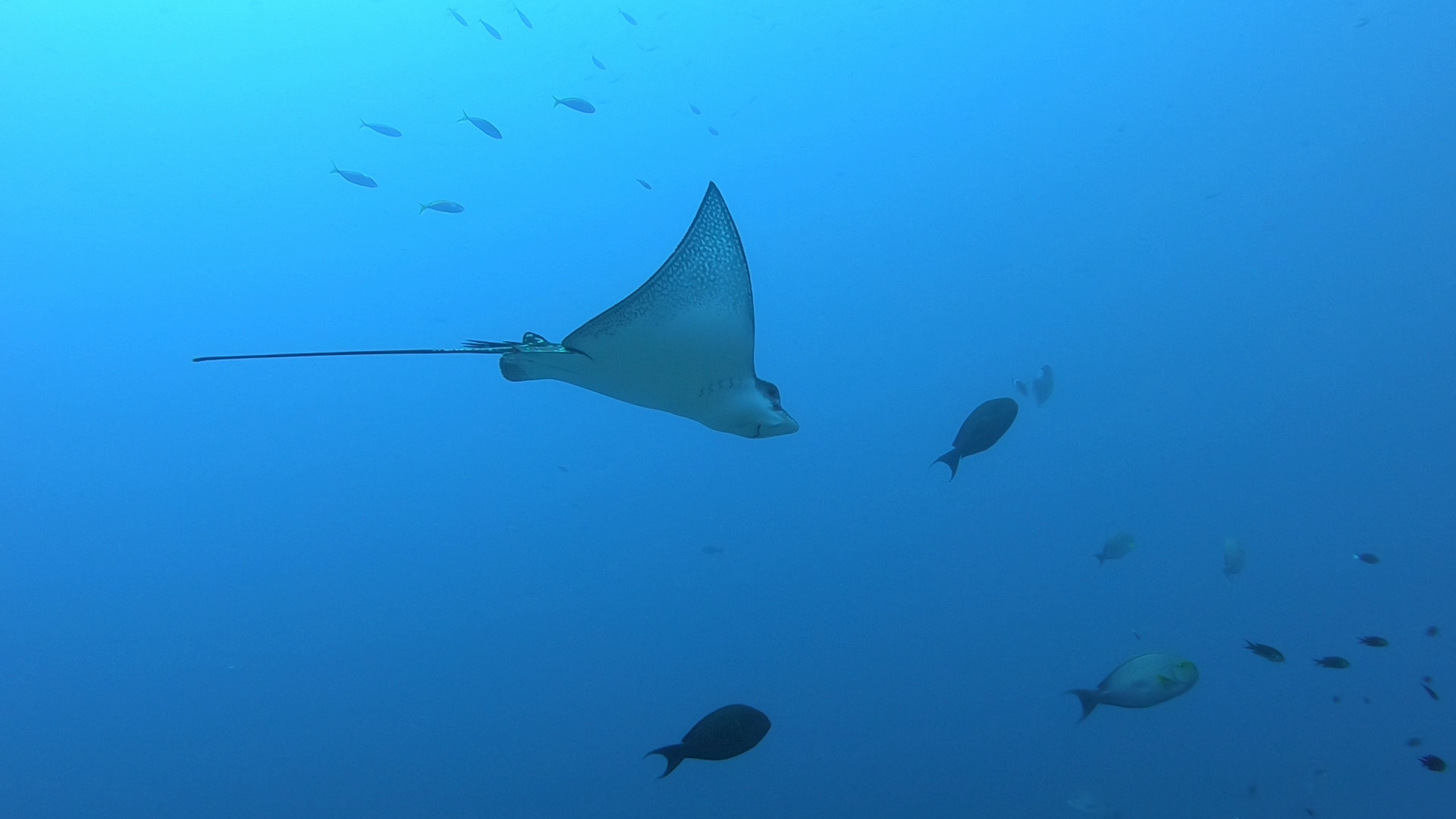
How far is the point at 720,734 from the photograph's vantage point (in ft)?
11.0

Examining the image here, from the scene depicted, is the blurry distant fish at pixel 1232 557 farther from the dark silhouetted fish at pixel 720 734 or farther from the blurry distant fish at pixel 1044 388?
the dark silhouetted fish at pixel 720 734

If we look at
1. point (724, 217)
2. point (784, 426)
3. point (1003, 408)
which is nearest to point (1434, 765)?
point (1003, 408)

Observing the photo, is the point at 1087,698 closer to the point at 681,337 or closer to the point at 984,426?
the point at 984,426

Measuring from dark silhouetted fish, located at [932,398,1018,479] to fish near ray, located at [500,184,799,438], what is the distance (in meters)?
1.36

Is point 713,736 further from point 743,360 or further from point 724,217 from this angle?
point 724,217

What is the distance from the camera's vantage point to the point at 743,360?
2.59 meters

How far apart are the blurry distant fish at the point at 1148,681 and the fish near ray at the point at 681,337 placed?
9.64 ft

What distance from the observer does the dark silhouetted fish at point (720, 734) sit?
3334mm

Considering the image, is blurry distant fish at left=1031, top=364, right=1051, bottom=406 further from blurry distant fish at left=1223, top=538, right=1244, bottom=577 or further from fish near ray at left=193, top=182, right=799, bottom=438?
fish near ray at left=193, top=182, right=799, bottom=438

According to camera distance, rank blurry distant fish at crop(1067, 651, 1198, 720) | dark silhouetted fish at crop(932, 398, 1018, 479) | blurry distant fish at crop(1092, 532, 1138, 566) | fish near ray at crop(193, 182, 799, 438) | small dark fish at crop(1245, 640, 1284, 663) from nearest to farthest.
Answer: fish near ray at crop(193, 182, 799, 438)
dark silhouetted fish at crop(932, 398, 1018, 479)
small dark fish at crop(1245, 640, 1284, 663)
blurry distant fish at crop(1067, 651, 1198, 720)
blurry distant fish at crop(1092, 532, 1138, 566)

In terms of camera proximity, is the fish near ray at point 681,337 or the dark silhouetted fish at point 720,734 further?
the dark silhouetted fish at point 720,734

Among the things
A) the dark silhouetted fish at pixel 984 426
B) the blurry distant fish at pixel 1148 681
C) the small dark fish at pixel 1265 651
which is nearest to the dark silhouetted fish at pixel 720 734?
the dark silhouetted fish at pixel 984 426

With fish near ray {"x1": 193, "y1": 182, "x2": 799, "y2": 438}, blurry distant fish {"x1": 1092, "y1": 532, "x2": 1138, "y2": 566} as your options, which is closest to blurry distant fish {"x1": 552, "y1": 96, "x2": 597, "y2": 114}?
fish near ray {"x1": 193, "y1": 182, "x2": 799, "y2": 438}

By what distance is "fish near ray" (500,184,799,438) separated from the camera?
2.38 meters
